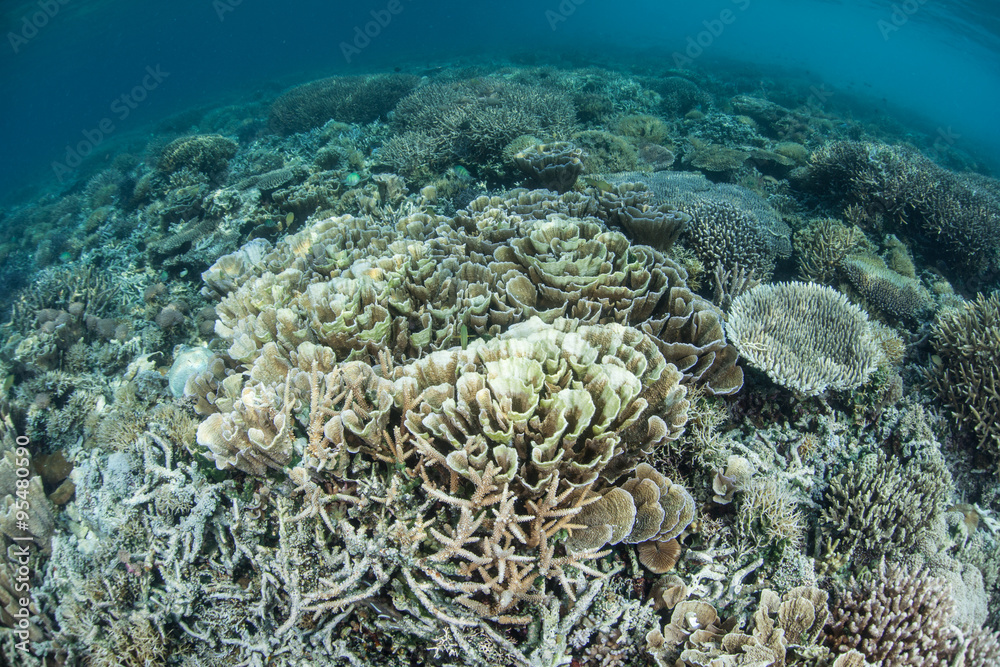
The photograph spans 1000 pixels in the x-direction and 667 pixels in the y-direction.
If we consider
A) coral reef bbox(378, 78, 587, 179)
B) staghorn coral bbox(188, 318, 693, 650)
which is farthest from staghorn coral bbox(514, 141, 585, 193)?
staghorn coral bbox(188, 318, 693, 650)

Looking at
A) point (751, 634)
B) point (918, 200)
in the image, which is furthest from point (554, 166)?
point (918, 200)

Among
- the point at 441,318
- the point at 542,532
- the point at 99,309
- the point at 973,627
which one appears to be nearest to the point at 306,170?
the point at 99,309

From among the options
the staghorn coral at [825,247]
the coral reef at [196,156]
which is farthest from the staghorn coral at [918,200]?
the coral reef at [196,156]

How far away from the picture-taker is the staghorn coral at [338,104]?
1319cm

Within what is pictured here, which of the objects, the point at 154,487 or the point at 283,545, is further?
the point at 154,487

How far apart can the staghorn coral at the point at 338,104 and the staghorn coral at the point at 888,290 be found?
12.8 meters

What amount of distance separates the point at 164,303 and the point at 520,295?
6.37 meters

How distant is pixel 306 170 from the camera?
861 centimetres

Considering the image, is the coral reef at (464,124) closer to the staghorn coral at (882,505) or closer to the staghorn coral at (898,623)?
the staghorn coral at (882,505)

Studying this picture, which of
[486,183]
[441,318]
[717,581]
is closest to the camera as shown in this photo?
[717,581]

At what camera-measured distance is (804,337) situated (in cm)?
371

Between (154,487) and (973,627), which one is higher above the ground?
(154,487)

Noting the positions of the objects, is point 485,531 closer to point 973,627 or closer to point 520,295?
point 520,295

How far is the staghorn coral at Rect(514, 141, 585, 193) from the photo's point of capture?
5.99m
